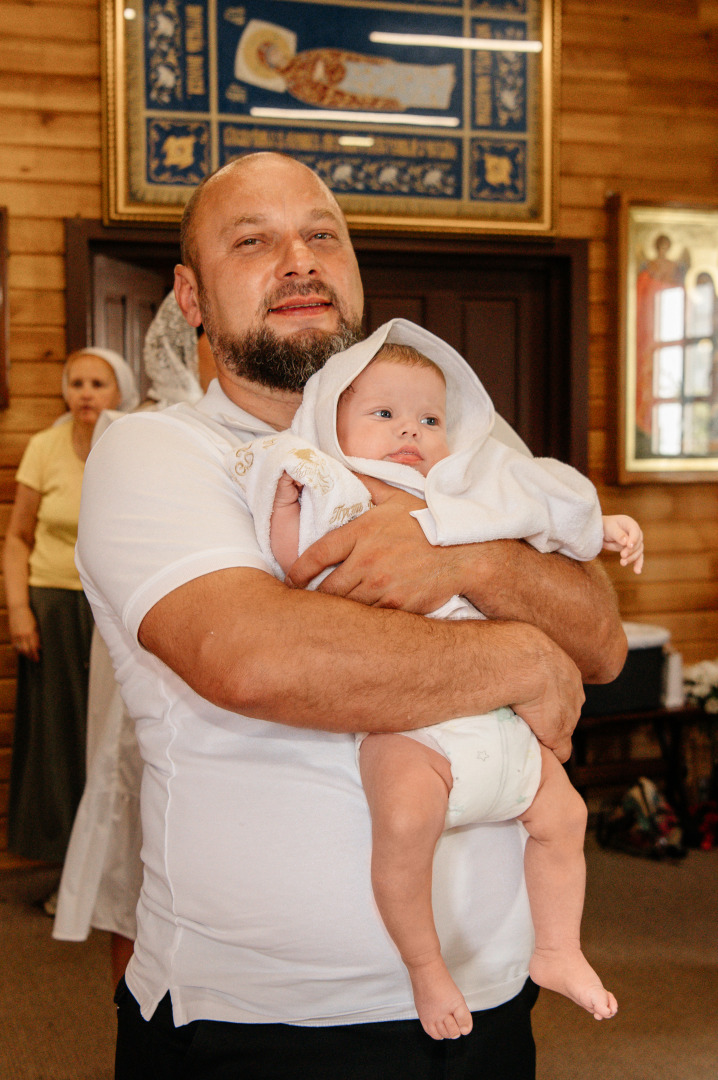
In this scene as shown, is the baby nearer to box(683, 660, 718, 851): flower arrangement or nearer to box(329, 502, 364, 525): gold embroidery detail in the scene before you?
box(329, 502, 364, 525): gold embroidery detail

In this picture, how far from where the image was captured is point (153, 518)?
0.99 metres

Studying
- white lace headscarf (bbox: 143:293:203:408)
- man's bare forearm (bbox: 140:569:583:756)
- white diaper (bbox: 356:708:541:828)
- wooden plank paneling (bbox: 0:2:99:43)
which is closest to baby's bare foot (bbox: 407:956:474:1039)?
white diaper (bbox: 356:708:541:828)

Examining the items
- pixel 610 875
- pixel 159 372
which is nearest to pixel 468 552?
pixel 159 372

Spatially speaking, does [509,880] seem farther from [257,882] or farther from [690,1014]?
[690,1014]

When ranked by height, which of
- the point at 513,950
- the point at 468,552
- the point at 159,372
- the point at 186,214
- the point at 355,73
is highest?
the point at 355,73

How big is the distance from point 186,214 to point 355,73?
267cm

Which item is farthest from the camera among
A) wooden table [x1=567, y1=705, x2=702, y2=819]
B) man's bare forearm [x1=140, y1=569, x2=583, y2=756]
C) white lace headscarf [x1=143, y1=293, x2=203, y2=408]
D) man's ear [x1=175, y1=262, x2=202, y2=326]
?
wooden table [x1=567, y1=705, x2=702, y2=819]

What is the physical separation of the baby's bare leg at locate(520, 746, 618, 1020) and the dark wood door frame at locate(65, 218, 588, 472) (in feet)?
9.82

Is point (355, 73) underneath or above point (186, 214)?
above

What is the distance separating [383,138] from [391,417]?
288 centimetres

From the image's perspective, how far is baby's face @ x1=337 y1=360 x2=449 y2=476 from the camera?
1218 millimetres

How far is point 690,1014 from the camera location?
259cm

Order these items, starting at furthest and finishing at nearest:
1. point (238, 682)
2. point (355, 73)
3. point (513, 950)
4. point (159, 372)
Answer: point (355, 73), point (159, 372), point (513, 950), point (238, 682)

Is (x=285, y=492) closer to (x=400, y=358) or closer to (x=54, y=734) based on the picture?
(x=400, y=358)
